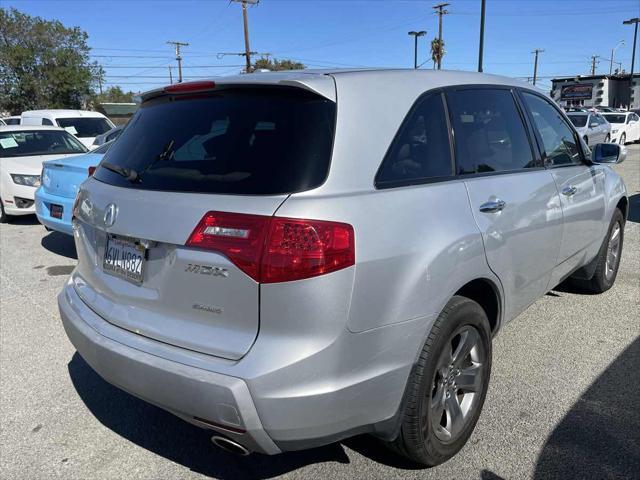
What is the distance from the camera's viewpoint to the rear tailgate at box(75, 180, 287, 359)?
194 centimetres

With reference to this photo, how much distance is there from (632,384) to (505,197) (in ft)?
4.95

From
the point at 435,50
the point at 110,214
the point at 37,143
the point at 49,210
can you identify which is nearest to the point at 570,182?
the point at 110,214

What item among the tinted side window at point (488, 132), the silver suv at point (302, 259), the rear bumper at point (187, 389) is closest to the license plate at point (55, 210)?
the silver suv at point (302, 259)

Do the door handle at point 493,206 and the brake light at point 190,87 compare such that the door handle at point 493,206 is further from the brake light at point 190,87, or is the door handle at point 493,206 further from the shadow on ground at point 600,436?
the brake light at point 190,87

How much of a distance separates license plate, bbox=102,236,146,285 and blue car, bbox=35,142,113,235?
12.6 ft

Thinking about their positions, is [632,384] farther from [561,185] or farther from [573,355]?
[561,185]

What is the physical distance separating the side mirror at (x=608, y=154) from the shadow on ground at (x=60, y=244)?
5551 millimetres

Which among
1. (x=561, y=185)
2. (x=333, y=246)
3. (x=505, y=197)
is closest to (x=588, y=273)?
(x=561, y=185)

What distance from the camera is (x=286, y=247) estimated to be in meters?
1.88

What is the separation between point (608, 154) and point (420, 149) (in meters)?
2.47

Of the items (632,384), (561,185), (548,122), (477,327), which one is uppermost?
(548,122)

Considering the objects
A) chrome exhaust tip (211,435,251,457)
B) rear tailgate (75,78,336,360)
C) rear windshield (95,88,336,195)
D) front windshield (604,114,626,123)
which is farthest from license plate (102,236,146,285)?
front windshield (604,114,626,123)

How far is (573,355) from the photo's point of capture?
11.9 ft

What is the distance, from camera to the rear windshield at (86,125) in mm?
14077
